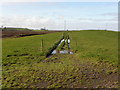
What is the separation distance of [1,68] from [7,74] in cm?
247

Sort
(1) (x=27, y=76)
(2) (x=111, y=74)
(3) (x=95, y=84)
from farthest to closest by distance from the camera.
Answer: (2) (x=111, y=74) → (1) (x=27, y=76) → (3) (x=95, y=84)

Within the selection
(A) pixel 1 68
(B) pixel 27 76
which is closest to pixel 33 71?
(B) pixel 27 76

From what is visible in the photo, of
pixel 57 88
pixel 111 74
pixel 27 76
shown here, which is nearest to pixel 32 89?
pixel 57 88

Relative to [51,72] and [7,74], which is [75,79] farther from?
[7,74]

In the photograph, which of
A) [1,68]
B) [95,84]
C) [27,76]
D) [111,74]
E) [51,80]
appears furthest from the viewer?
[1,68]

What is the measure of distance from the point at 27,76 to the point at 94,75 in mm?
6297

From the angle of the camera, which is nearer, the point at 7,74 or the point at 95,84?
the point at 95,84

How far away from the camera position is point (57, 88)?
1037 centimetres

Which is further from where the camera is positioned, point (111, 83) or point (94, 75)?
point (94, 75)

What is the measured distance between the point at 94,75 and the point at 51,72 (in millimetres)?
4203

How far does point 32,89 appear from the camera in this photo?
1034 cm

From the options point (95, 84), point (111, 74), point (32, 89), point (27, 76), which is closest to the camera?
point (32, 89)

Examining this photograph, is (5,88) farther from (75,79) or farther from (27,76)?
(75,79)

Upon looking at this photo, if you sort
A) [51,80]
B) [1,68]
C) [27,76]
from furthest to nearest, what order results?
[1,68] → [27,76] → [51,80]
